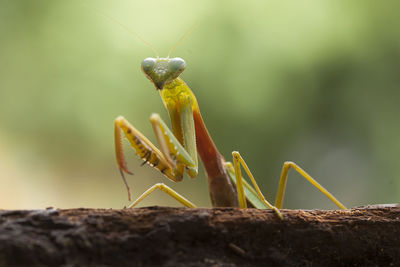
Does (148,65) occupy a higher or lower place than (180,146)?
higher

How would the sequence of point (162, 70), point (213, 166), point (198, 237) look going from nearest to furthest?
point (198, 237) → point (162, 70) → point (213, 166)

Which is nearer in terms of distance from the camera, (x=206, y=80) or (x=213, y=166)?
(x=213, y=166)

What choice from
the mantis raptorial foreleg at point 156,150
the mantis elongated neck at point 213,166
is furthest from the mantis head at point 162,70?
the mantis raptorial foreleg at point 156,150

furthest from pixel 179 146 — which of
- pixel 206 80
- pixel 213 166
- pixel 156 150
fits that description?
pixel 206 80

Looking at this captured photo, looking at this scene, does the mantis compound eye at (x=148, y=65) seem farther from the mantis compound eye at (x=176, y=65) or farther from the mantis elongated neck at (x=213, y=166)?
the mantis elongated neck at (x=213, y=166)

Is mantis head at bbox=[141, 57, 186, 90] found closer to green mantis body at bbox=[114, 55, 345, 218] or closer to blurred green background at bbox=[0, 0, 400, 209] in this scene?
green mantis body at bbox=[114, 55, 345, 218]

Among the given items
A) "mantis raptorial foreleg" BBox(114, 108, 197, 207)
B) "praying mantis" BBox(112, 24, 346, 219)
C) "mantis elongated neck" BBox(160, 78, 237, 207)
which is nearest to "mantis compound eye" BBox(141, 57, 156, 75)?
"praying mantis" BBox(112, 24, 346, 219)

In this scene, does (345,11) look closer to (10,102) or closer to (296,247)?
(296,247)

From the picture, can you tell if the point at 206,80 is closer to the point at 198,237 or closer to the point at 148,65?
the point at 148,65
